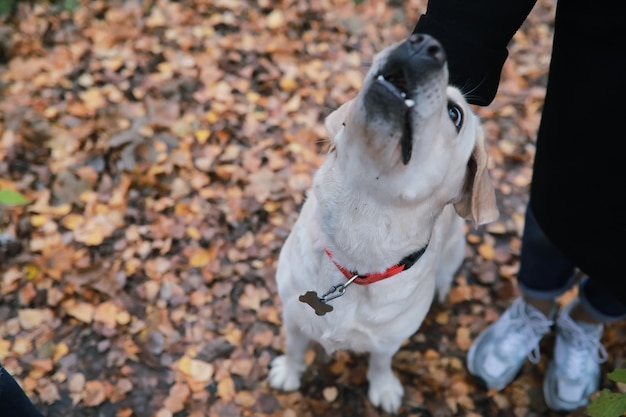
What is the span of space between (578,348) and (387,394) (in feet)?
3.62

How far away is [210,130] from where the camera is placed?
13.0 ft

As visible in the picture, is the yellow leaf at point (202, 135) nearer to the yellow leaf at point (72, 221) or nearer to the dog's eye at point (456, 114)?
the yellow leaf at point (72, 221)

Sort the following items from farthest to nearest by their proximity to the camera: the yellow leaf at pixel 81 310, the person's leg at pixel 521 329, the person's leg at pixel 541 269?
the yellow leaf at pixel 81 310 < the person's leg at pixel 521 329 < the person's leg at pixel 541 269

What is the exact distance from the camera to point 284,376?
301cm

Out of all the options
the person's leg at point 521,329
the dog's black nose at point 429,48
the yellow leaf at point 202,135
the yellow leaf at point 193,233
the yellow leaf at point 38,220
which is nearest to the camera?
the dog's black nose at point 429,48

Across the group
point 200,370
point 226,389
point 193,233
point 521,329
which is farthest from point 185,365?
point 521,329

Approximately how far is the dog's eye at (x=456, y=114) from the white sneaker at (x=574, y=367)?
175 cm

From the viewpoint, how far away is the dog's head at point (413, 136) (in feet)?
5.22

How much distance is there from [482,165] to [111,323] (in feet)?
7.44

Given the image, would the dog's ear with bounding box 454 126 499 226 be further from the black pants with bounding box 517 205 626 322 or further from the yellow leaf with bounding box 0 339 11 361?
the yellow leaf with bounding box 0 339 11 361

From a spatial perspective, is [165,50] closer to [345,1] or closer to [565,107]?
[345,1]

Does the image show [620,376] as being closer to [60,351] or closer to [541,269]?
[541,269]

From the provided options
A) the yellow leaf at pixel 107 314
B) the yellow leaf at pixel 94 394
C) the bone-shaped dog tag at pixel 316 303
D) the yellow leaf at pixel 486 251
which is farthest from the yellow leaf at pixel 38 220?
the yellow leaf at pixel 486 251

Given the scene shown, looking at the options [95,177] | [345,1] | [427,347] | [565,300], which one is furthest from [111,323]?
[345,1]
